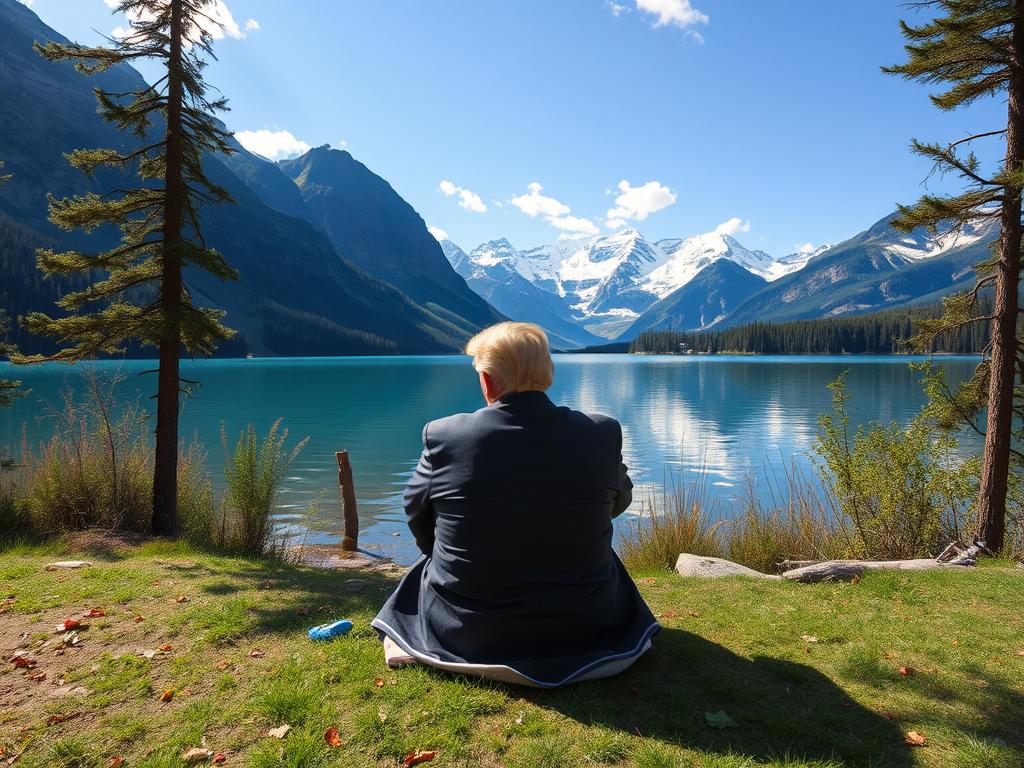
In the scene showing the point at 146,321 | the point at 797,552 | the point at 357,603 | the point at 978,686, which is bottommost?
the point at 797,552

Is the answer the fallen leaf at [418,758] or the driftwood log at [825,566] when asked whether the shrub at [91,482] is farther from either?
the driftwood log at [825,566]

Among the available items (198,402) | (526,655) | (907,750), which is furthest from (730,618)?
(198,402)

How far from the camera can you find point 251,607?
5.73m

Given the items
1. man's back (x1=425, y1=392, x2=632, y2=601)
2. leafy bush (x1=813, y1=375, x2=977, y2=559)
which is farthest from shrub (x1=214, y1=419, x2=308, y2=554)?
leafy bush (x1=813, y1=375, x2=977, y2=559)

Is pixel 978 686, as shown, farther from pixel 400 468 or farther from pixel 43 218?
pixel 43 218

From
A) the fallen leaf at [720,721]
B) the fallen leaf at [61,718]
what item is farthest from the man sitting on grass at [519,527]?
the fallen leaf at [61,718]

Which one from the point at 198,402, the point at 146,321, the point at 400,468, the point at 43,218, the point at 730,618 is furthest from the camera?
the point at 43,218

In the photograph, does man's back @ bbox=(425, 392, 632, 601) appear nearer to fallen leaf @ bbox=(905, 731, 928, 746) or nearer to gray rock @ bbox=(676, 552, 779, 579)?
fallen leaf @ bbox=(905, 731, 928, 746)

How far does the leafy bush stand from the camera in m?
9.49

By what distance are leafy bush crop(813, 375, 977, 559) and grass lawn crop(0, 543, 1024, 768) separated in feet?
12.0

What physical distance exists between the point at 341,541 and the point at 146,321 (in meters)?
7.04

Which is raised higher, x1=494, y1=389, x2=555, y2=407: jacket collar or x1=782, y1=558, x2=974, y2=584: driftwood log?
x1=494, y1=389, x2=555, y2=407: jacket collar

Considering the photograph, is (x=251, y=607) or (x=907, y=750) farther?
(x=251, y=607)

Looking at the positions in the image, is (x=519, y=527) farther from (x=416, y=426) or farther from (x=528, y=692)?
(x=416, y=426)
